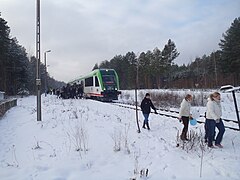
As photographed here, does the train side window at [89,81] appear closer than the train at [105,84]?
No

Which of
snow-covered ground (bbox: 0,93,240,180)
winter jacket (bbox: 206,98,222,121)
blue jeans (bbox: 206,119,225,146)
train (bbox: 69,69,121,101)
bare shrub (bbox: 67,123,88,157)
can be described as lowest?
snow-covered ground (bbox: 0,93,240,180)

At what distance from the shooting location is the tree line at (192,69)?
5012 cm

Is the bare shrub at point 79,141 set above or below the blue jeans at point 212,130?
below

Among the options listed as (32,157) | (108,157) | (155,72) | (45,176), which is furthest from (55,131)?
(155,72)

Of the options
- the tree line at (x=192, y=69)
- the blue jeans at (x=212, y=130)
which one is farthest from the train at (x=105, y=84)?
the blue jeans at (x=212, y=130)

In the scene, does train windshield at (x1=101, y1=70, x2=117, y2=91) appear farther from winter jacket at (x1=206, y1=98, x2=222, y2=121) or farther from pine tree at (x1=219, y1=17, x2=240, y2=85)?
pine tree at (x1=219, y1=17, x2=240, y2=85)

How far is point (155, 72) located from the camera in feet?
250

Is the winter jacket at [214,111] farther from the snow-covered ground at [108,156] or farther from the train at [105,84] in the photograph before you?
the train at [105,84]

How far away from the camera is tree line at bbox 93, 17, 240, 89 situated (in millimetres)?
50125

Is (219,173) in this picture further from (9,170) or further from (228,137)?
(9,170)

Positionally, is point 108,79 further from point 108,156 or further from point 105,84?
point 108,156

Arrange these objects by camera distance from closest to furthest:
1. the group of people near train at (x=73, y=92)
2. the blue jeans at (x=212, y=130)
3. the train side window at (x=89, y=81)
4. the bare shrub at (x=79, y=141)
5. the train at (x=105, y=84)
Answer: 1. the bare shrub at (x=79, y=141)
2. the blue jeans at (x=212, y=130)
3. the train at (x=105, y=84)
4. the train side window at (x=89, y=81)
5. the group of people near train at (x=73, y=92)

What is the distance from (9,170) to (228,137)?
6.91 m

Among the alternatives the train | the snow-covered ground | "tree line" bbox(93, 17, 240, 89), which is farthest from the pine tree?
the snow-covered ground
